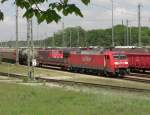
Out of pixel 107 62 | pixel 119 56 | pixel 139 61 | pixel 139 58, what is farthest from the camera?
pixel 139 58

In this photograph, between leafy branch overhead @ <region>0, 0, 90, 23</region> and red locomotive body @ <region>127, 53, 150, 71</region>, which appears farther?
red locomotive body @ <region>127, 53, 150, 71</region>

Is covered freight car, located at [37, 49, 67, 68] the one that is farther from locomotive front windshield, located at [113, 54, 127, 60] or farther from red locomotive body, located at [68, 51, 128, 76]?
locomotive front windshield, located at [113, 54, 127, 60]

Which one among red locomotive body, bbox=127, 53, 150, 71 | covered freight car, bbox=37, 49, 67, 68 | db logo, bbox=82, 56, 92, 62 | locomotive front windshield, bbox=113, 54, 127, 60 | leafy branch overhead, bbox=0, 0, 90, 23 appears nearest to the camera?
leafy branch overhead, bbox=0, 0, 90, 23

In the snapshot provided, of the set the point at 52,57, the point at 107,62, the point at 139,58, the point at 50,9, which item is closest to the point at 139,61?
the point at 139,58

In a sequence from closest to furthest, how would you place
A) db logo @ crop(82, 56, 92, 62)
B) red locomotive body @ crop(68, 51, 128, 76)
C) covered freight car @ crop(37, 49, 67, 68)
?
red locomotive body @ crop(68, 51, 128, 76)
db logo @ crop(82, 56, 92, 62)
covered freight car @ crop(37, 49, 67, 68)

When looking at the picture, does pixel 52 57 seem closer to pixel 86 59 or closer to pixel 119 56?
pixel 86 59

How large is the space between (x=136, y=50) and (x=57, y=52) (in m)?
12.5

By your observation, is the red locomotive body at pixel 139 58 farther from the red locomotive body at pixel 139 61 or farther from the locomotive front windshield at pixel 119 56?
the locomotive front windshield at pixel 119 56

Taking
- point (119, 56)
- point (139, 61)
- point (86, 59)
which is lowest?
point (139, 61)

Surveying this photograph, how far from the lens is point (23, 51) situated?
75.5m

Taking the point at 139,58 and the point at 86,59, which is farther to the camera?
the point at 86,59

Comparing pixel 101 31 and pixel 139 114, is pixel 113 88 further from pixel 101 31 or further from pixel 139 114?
pixel 101 31

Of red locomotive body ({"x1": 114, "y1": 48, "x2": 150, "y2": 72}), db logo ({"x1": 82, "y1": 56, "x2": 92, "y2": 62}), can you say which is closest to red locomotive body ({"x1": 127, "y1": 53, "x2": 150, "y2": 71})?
red locomotive body ({"x1": 114, "y1": 48, "x2": 150, "y2": 72})

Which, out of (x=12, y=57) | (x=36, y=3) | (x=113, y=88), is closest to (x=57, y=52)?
(x=12, y=57)
